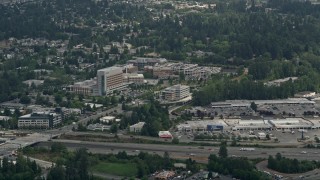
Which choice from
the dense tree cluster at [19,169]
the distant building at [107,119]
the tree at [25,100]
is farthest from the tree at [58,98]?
the dense tree cluster at [19,169]

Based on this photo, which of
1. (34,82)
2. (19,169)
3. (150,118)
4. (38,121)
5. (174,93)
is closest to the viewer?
(19,169)

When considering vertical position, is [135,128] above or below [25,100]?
below

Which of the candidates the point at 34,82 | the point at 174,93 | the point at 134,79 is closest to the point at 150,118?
the point at 174,93

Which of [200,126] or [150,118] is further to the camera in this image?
[150,118]

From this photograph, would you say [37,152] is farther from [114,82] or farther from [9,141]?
[114,82]

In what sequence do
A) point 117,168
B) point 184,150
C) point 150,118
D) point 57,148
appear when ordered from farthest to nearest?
1. point 150,118
2. point 184,150
3. point 57,148
4. point 117,168

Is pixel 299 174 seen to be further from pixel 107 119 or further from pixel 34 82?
pixel 34 82
